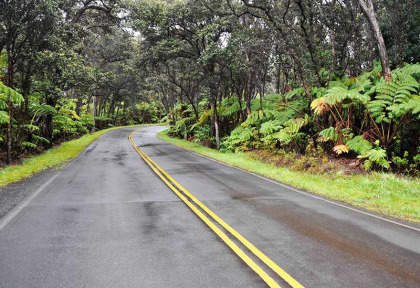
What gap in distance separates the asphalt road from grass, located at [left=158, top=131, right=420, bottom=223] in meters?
0.74

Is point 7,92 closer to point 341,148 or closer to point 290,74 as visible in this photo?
point 341,148

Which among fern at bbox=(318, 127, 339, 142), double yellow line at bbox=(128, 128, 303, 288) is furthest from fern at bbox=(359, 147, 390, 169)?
double yellow line at bbox=(128, 128, 303, 288)

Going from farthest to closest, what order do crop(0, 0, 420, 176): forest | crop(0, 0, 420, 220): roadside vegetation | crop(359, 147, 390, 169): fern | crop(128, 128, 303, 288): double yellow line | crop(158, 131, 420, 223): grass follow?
1. crop(0, 0, 420, 176): forest
2. crop(0, 0, 420, 220): roadside vegetation
3. crop(359, 147, 390, 169): fern
4. crop(158, 131, 420, 223): grass
5. crop(128, 128, 303, 288): double yellow line

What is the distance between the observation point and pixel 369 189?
28.3 ft

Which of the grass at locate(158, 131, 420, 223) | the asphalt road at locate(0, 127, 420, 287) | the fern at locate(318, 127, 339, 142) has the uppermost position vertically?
the fern at locate(318, 127, 339, 142)

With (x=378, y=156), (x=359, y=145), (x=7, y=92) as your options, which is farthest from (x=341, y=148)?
(x=7, y=92)

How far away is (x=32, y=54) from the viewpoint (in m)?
13.6

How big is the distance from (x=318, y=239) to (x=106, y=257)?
3.21 metres

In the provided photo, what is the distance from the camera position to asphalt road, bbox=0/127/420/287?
3701 mm

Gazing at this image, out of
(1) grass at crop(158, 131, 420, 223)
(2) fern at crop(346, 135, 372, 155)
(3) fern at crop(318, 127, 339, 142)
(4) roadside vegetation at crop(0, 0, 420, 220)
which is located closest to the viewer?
(1) grass at crop(158, 131, 420, 223)

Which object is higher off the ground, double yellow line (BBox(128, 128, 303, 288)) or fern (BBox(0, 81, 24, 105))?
fern (BBox(0, 81, 24, 105))

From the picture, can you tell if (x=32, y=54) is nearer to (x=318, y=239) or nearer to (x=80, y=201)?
(x=80, y=201)

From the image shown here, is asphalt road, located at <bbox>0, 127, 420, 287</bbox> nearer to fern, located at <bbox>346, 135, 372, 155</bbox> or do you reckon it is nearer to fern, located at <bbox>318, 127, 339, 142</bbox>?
fern, located at <bbox>346, 135, 372, 155</bbox>

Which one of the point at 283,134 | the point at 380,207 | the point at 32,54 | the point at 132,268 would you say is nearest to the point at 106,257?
the point at 132,268
